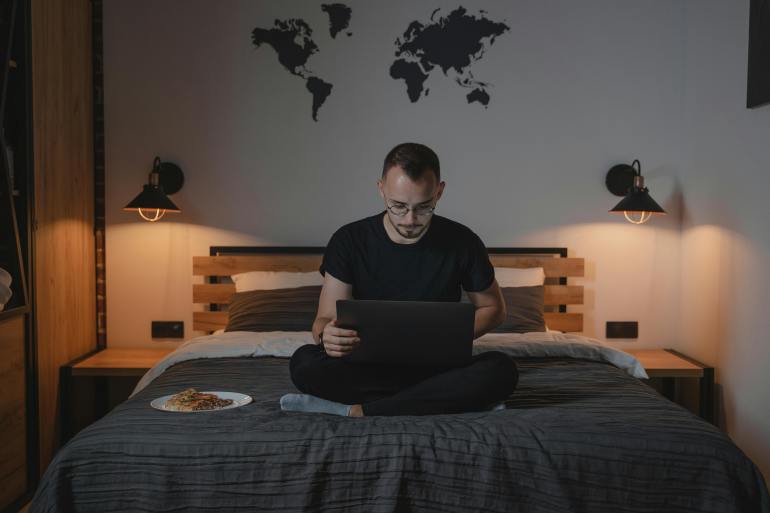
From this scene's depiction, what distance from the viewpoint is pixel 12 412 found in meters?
2.74

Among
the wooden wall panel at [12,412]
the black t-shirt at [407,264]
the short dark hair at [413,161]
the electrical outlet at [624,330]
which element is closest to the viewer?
the short dark hair at [413,161]

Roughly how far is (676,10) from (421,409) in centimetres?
267

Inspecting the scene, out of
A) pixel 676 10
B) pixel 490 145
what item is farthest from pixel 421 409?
pixel 676 10

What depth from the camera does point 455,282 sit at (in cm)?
239

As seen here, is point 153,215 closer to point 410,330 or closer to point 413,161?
point 413,161

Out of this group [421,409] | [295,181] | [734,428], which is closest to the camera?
[421,409]

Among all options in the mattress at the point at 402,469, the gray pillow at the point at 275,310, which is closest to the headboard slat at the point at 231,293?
the gray pillow at the point at 275,310

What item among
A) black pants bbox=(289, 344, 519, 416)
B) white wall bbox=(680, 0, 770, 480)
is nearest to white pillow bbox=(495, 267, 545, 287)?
white wall bbox=(680, 0, 770, 480)

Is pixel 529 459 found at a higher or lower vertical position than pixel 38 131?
lower

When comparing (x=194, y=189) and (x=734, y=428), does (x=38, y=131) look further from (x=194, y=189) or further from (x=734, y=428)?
(x=734, y=428)

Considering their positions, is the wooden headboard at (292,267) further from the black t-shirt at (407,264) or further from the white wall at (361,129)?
the black t-shirt at (407,264)

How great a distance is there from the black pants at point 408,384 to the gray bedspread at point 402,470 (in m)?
0.15

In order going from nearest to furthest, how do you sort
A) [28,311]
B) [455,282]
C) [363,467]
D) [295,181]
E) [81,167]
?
[363,467] < [455,282] < [28,311] < [81,167] < [295,181]

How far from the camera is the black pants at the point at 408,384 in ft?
6.54
